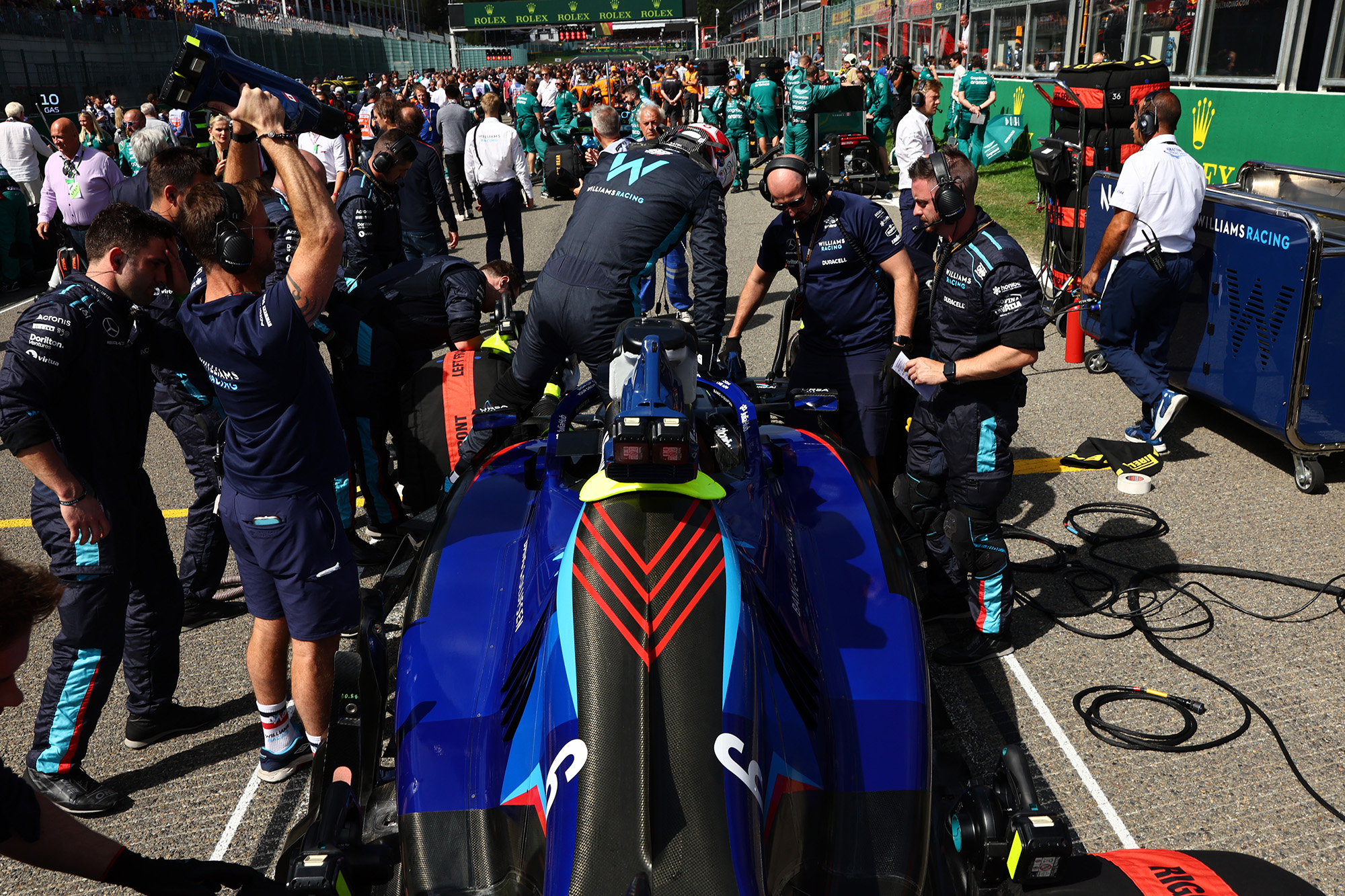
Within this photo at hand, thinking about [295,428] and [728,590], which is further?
[295,428]

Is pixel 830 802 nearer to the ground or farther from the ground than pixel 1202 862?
farther from the ground

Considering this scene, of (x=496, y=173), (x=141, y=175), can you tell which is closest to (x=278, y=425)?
(x=141, y=175)

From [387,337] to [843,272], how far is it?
7.98 feet

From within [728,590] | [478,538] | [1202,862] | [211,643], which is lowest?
[211,643]

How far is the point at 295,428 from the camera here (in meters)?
3.26

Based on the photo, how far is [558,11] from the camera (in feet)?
259

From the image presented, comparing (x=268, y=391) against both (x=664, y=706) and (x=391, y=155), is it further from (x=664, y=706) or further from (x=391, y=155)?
(x=391, y=155)

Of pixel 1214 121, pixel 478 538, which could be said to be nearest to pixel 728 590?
pixel 478 538

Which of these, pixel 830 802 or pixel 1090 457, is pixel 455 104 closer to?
pixel 1090 457

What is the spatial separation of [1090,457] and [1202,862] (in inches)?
160

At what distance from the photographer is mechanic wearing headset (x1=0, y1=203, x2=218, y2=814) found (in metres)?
3.29

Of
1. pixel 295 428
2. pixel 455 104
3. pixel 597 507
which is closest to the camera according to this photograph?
pixel 597 507

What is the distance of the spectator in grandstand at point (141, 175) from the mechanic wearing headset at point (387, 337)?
2005mm

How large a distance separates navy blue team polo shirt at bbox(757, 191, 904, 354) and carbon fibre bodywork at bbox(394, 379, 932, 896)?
1953 millimetres
